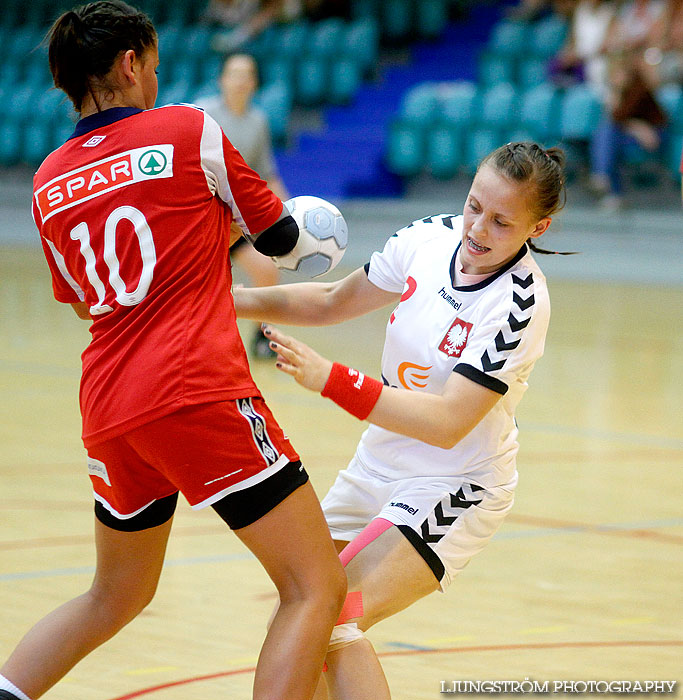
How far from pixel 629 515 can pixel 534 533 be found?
483 mm

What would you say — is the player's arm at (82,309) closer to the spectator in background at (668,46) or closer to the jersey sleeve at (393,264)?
the jersey sleeve at (393,264)

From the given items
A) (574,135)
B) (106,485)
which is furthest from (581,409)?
(574,135)

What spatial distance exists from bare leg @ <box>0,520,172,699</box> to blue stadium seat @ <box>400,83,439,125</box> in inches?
502

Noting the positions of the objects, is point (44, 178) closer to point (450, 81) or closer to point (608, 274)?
point (608, 274)

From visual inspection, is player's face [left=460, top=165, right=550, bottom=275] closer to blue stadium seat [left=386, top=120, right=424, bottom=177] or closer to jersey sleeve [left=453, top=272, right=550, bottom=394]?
jersey sleeve [left=453, top=272, right=550, bottom=394]

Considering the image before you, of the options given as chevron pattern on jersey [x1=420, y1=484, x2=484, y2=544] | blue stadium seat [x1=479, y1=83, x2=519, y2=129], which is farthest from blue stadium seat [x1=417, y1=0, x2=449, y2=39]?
chevron pattern on jersey [x1=420, y1=484, x2=484, y2=544]

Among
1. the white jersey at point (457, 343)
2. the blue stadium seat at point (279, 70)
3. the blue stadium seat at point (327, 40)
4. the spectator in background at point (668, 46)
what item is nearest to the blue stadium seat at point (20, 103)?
the blue stadium seat at point (279, 70)

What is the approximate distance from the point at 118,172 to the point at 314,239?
47 centimetres

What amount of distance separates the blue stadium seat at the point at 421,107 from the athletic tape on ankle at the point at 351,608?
12.7 metres

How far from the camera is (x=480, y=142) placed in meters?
14.3

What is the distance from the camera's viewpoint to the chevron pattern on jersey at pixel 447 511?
9.11 ft

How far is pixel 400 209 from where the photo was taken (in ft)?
47.6

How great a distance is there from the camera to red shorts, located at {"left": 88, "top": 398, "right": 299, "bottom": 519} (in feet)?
7.73

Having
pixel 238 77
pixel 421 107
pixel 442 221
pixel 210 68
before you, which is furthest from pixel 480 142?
pixel 442 221
